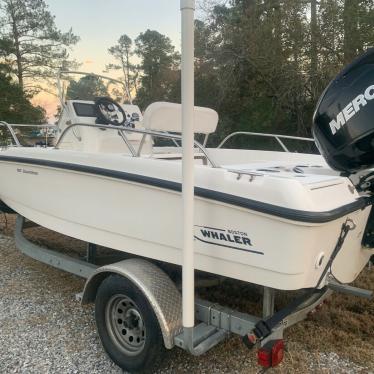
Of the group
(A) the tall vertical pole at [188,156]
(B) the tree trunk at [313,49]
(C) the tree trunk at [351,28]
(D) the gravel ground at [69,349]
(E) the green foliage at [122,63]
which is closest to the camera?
(A) the tall vertical pole at [188,156]

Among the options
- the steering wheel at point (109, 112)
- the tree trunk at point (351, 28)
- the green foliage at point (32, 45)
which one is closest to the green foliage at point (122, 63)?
the steering wheel at point (109, 112)

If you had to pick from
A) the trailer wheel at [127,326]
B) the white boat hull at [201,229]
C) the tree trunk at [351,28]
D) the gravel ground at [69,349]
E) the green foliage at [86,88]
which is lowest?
the gravel ground at [69,349]

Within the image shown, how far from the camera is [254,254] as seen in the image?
7.55 feet

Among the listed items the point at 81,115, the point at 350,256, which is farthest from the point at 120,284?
the point at 81,115

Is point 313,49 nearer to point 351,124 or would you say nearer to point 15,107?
point 351,124

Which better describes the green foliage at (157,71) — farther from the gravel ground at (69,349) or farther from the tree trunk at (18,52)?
the gravel ground at (69,349)

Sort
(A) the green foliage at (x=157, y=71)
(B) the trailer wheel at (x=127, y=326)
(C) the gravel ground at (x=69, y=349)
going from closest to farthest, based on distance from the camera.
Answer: (B) the trailer wheel at (x=127, y=326), (C) the gravel ground at (x=69, y=349), (A) the green foliage at (x=157, y=71)

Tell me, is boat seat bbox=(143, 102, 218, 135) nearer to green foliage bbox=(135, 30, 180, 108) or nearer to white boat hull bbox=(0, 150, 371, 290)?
white boat hull bbox=(0, 150, 371, 290)

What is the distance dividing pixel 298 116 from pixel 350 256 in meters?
12.1

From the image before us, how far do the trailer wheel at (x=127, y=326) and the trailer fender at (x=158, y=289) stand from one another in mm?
55

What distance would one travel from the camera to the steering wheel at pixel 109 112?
421cm

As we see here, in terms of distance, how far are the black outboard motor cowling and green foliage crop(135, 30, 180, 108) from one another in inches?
784

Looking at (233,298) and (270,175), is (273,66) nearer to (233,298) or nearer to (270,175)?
(233,298)

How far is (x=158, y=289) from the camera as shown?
2629mm
